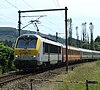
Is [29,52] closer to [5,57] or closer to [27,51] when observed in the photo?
[27,51]

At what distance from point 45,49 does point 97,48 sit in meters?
111

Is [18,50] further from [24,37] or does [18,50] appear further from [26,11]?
[26,11]

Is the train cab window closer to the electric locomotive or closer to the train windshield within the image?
the electric locomotive

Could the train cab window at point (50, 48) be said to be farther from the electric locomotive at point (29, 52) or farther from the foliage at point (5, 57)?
the foliage at point (5, 57)

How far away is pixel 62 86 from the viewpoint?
48.7 feet

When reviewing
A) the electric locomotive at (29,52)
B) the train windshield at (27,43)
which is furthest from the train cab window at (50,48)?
the train windshield at (27,43)

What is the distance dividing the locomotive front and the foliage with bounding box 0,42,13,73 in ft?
6.49

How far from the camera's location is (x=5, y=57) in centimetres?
3016

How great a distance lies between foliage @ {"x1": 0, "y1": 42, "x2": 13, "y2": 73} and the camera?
29.8 meters

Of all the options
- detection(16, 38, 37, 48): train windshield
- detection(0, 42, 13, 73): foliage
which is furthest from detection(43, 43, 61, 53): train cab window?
detection(0, 42, 13, 73): foliage

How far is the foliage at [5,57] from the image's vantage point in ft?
97.7

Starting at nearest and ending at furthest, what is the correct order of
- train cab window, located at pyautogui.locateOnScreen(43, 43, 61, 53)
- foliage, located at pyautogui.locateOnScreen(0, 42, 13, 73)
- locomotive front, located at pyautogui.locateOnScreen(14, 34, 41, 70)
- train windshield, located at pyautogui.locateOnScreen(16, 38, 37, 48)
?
locomotive front, located at pyautogui.locateOnScreen(14, 34, 41, 70)
train windshield, located at pyautogui.locateOnScreen(16, 38, 37, 48)
foliage, located at pyautogui.locateOnScreen(0, 42, 13, 73)
train cab window, located at pyautogui.locateOnScreen(43, 43, 61, 53)

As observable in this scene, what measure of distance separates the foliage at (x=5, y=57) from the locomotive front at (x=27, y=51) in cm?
198

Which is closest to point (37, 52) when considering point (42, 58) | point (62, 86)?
point (42, 58)
